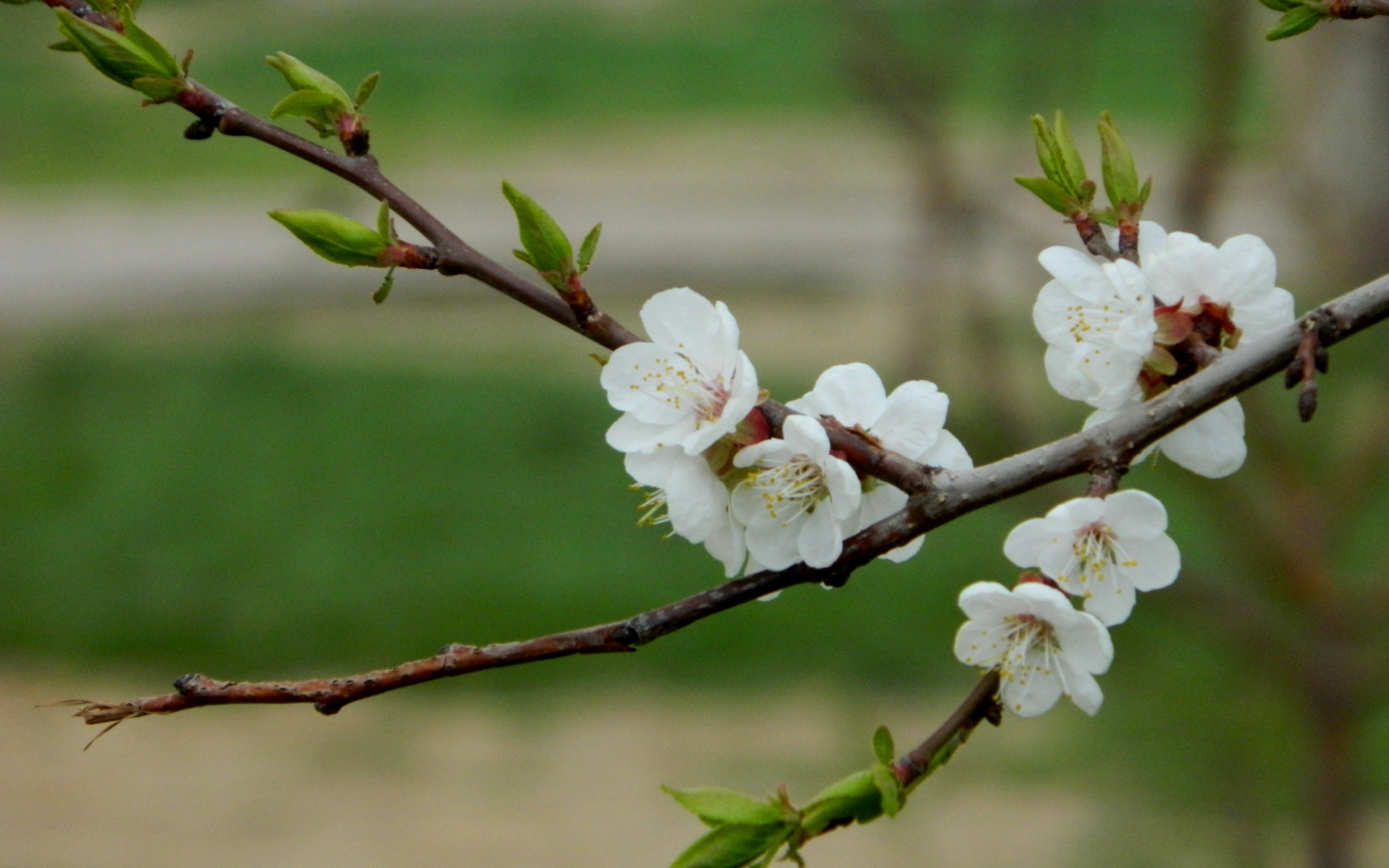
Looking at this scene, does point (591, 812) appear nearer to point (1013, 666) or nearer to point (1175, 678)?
point (1175, 678)

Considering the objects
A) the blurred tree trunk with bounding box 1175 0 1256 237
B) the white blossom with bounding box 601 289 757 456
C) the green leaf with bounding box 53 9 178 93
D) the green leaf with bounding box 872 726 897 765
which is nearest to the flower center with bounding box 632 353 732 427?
the white blossom with bounding box 601 289 757 456

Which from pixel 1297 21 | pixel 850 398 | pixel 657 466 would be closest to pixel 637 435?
pixel 657 466

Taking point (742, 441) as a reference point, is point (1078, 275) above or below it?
above

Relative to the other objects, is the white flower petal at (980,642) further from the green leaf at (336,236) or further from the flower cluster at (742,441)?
the green leaf at (336,236)

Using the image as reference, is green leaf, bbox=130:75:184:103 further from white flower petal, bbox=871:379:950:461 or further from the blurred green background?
the blurred green background

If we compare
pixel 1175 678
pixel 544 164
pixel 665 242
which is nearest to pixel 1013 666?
pixel 1175 678

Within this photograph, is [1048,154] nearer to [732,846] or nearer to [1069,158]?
[1069,158]
